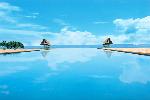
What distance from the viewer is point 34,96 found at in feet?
35.0

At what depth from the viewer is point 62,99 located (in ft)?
33.4

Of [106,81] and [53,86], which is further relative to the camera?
[106,81]

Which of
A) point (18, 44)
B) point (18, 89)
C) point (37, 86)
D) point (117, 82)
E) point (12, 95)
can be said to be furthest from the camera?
point (18, 44)

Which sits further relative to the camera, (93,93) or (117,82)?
(117,82)

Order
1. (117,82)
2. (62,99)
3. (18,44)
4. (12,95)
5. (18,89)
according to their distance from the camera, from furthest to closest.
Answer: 1. (18,44)
2. (117,82)
3. (18,89)
4. (12,95)
5. (62,99)

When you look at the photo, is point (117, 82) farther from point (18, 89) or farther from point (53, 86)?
point (18, 89)

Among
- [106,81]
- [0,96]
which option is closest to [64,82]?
[106,81]

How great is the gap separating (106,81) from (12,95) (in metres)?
5.29

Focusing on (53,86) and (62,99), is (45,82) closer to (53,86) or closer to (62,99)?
(53,86)

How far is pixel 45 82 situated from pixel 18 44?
56.6 meters

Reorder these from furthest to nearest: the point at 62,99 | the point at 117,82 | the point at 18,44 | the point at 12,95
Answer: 1. the point at 18,44
2. the point at 117,82
3. the point at 12,95
4. the point at 62,99

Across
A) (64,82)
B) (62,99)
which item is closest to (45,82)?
(64,82)

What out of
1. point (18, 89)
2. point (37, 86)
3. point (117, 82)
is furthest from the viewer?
point (117, 82)

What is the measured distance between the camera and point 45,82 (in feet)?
47.2
